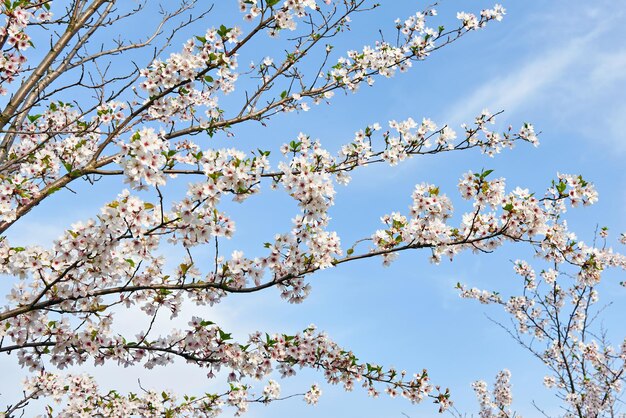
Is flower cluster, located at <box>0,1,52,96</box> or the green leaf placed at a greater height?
flower cluster, located at <box>0,1,52,96</box>

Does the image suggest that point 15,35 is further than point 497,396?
No

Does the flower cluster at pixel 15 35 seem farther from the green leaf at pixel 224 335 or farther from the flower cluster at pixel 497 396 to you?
the flower cluster at pixel 497 396

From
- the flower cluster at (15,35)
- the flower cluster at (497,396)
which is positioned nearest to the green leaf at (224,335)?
the flower cluster at (15,35)

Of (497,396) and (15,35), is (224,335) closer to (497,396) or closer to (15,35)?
(15,35)

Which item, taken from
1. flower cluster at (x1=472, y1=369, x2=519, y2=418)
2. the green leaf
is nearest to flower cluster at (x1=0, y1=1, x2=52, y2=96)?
the green leaf

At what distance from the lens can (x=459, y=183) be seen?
18.2ft

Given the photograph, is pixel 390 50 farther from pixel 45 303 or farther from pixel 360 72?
pixel 45 303

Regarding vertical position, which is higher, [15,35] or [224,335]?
[15,35]

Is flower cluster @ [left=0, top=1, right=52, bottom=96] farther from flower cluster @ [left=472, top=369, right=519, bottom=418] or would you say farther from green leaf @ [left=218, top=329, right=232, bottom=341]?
flower cluster @ [left=472, top=369, right=519, bottom=418]

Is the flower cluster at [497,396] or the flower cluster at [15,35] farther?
the flower cluster at [497,396]

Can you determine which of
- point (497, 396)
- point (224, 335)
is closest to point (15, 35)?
point (224, 335)

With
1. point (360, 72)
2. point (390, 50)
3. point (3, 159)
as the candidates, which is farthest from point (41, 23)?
point (390, 50)

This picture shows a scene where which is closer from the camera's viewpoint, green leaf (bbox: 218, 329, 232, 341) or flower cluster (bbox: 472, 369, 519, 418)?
green leaf (bbox: 218, 329, 232, 341)

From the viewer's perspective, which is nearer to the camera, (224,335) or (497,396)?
(224,335)
